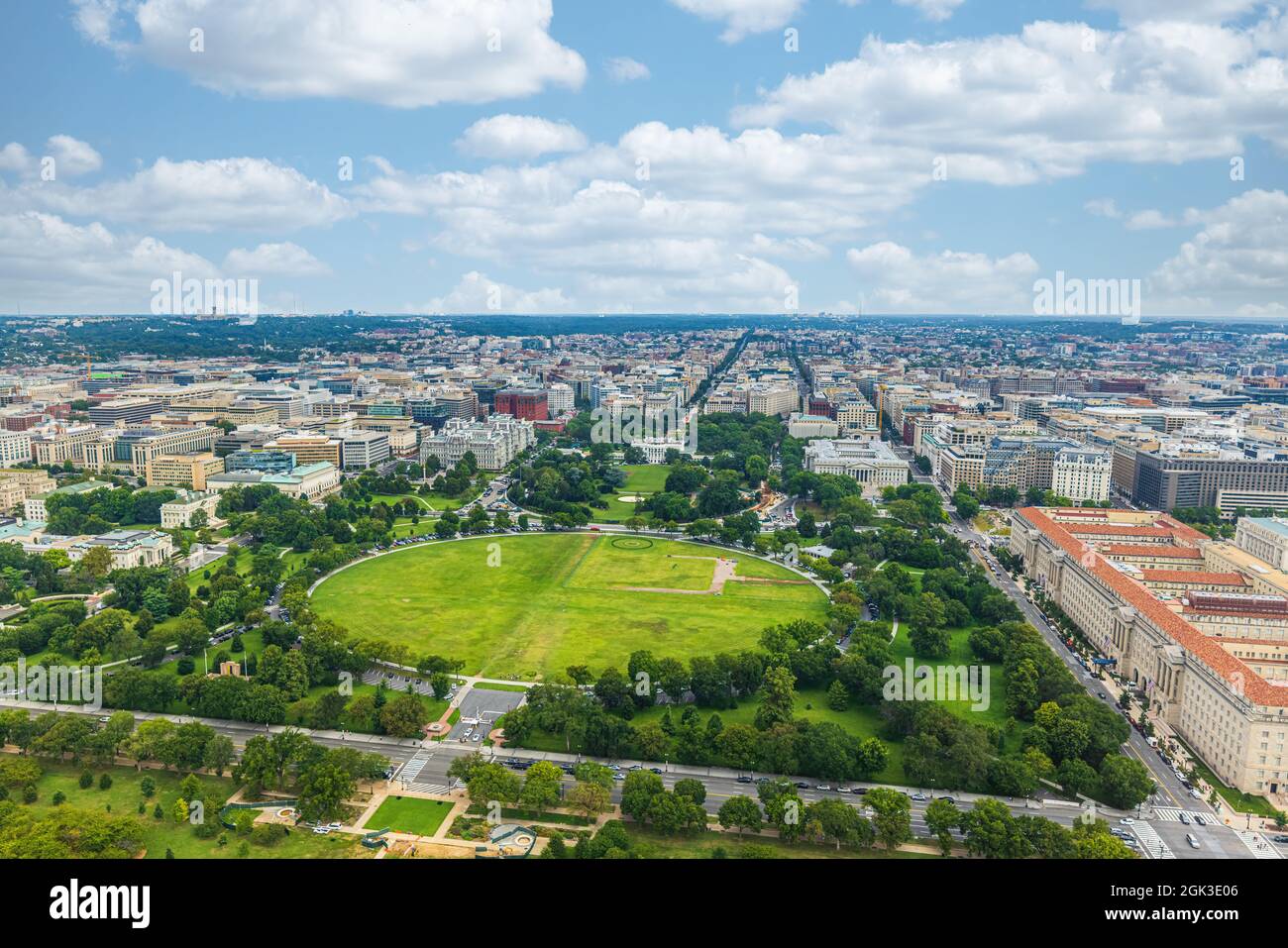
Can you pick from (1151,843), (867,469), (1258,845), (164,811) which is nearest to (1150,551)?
(1258,845)

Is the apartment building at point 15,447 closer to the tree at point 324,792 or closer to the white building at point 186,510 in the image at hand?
the white building at point 186,510

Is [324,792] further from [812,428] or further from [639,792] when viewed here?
[812,428]

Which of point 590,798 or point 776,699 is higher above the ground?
point 776,699
